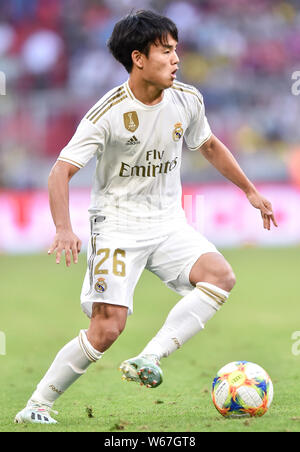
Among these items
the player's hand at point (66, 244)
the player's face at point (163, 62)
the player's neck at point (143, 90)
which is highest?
the player's face at point (163, 62)

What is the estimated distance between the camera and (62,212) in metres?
4.36

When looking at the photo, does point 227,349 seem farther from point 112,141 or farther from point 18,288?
point 18,288

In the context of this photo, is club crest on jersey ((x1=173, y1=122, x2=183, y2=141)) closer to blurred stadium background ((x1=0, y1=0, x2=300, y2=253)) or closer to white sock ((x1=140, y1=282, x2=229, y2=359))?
white sock ((x1=140, y1=282, x2=229, y2=359))

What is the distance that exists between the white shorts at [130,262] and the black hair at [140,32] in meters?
1.01

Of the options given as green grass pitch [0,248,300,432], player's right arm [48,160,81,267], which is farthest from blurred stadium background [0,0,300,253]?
player's right arm [48,160,81,267]

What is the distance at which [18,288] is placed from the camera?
11031mm

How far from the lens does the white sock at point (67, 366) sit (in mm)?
4578

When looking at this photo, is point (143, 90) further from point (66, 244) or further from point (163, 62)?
point (66, 244)

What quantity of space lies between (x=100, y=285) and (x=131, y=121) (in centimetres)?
92

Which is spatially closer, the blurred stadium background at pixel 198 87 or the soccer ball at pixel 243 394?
A: the soccer ball at pixel 243 394

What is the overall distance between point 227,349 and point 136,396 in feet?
6.46

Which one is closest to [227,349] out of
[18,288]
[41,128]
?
[18,288]

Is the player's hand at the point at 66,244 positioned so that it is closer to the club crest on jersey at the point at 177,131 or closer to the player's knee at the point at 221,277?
the player's knee at the point at 221,277

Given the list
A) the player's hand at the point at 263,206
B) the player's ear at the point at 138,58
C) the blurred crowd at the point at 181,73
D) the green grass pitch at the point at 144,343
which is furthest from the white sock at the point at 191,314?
the blurred crowd at the point at 181,73
